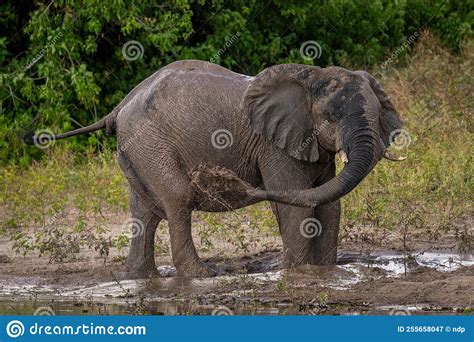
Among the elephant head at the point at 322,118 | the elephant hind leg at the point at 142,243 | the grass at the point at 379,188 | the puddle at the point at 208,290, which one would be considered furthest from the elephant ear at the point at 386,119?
the elephant hind leg at the point at 142,243

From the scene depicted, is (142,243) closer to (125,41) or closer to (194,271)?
(194,271)

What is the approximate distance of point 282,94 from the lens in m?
8.54

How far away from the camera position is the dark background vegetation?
13.7 meters

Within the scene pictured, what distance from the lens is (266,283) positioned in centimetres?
834

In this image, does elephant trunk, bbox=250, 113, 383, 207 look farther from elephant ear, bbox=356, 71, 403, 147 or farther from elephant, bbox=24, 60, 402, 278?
elephant ear, bbox=356, 71, 403, 147

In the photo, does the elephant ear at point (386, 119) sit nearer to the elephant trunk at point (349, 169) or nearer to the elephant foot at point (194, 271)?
the elephant trunk at point (349, 169)

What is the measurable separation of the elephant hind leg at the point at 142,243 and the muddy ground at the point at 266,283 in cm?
14

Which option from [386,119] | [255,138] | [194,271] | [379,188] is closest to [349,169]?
[386,119]

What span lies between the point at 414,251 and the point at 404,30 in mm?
8666

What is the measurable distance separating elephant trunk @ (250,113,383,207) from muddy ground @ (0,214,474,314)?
1.98 ft

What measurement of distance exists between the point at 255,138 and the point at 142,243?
1327 mm

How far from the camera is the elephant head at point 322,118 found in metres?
7.92

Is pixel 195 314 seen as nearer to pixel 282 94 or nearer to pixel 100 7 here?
pixel 282 94

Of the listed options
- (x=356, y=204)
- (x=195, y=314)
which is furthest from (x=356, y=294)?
(x=356, y=204)
